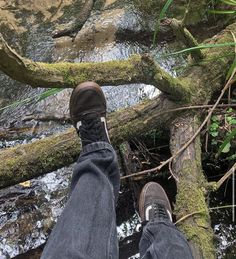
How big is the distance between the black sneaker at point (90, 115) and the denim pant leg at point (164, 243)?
440mm

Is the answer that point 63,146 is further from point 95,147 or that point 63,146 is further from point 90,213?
point 90,213

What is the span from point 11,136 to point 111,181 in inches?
40.9

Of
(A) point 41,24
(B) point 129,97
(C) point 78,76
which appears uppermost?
(C) point 78,76

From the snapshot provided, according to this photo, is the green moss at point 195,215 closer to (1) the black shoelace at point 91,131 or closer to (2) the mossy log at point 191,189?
(2) the mossy log at point 191,189

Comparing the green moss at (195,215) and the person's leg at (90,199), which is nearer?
the person's leg at (90,199)

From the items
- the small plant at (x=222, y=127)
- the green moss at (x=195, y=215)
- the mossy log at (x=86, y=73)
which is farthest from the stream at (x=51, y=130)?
the green moss at (x=195, y=215)

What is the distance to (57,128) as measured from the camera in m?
2.60

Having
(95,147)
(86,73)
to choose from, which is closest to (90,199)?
(95,147)

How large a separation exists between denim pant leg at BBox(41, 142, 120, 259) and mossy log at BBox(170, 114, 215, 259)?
0.28 metres

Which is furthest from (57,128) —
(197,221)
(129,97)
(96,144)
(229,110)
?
(197,221)

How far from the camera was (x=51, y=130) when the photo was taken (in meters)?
2.60

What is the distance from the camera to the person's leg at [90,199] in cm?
148

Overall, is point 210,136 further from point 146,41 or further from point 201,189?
point 146,41

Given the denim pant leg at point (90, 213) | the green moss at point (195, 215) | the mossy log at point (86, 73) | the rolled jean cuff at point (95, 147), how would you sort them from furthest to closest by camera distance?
the rolled jean cuff at point (95, 147), the green moss at point (195, 215), the denim pant leg at point (90, 213), the mossy log at point (86, 73)
